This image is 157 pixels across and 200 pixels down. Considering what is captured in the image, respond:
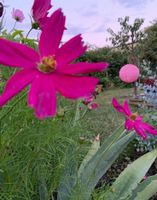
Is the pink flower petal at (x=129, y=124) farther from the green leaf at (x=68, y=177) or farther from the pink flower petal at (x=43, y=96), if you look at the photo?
the pink flower petal at (x=43, y=96)

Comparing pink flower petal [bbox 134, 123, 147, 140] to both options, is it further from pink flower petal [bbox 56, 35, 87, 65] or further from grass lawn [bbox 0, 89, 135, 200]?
pink flower petal [bbox 56, 35, 87, 65]

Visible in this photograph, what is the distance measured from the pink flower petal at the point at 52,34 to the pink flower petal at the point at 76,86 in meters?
0.07

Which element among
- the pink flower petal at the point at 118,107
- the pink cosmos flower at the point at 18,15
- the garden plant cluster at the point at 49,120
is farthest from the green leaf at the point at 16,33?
the pink flower petal at the point at 118,107

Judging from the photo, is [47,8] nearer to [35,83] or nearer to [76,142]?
[35,83]

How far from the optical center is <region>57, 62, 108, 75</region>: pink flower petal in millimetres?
525

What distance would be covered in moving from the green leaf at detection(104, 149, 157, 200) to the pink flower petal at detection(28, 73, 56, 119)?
1035 millimetres

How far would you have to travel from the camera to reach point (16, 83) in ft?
1.72

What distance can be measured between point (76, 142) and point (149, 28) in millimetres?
9535

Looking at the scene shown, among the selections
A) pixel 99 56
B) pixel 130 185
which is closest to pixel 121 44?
pixel 99 56

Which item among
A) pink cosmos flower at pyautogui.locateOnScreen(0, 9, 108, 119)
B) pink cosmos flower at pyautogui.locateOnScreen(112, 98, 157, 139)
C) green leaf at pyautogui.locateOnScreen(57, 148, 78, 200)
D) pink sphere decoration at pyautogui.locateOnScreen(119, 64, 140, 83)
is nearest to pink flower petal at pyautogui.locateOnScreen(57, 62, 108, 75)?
pink cosmos flower at pyautogui.locateOnScreen(0, 9, 108, 119)

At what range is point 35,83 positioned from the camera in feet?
1.74

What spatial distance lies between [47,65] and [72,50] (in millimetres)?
41

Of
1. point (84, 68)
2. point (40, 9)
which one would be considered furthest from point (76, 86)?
point (40, 9)

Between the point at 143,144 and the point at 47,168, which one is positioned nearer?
the point at 47,168
